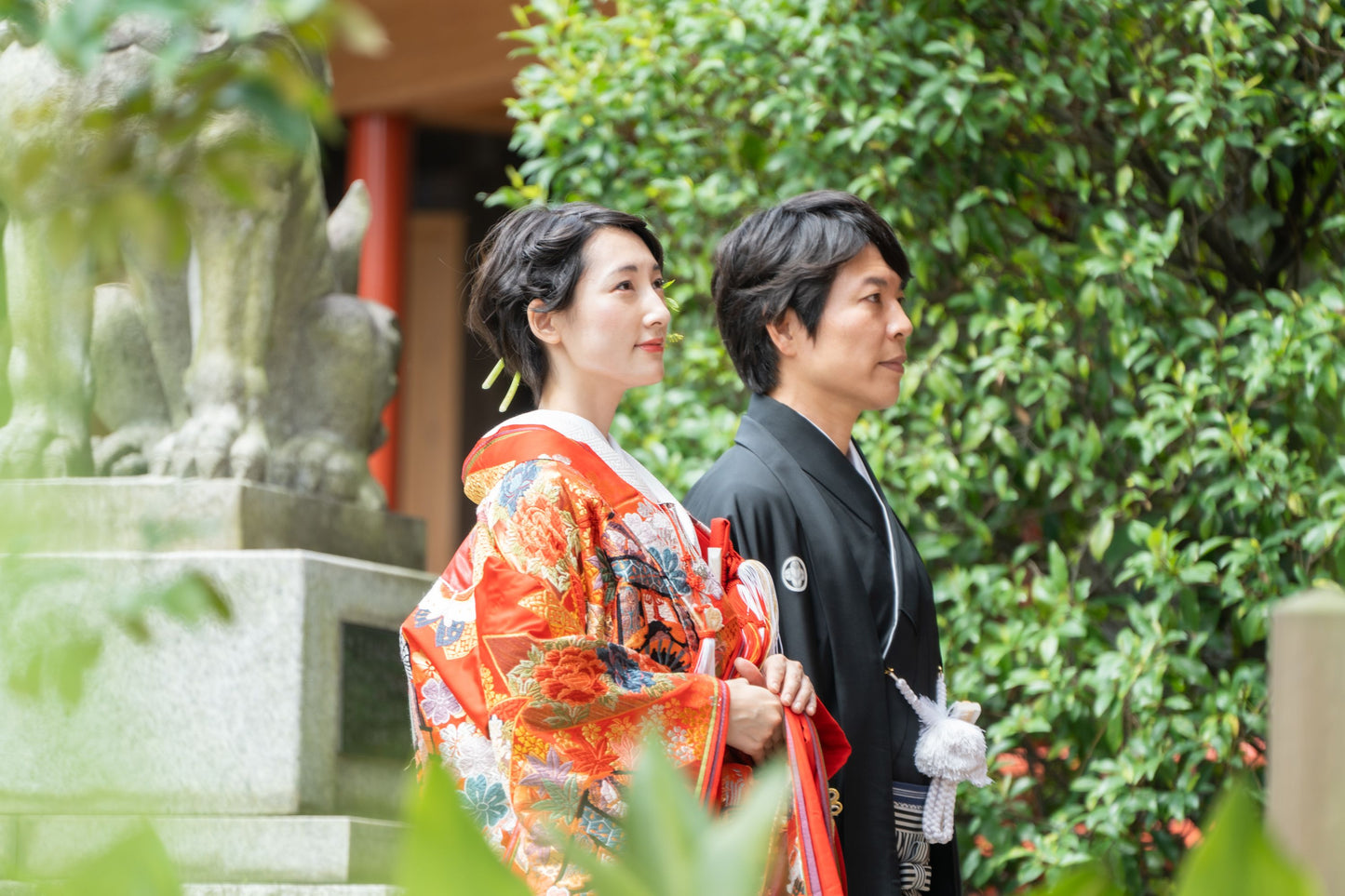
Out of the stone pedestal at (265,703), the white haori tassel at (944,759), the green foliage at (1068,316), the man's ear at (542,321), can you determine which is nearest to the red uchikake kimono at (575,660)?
the man's ear at (542,321)

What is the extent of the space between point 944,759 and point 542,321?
2.84 feet

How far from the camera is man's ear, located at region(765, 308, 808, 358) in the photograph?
2539 mm

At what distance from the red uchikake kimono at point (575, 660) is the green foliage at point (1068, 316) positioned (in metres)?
1.48

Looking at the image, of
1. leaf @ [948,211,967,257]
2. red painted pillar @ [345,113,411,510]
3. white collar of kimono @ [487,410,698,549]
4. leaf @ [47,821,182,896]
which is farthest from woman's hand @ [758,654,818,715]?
red painted pillar @ [345,113,411,510]

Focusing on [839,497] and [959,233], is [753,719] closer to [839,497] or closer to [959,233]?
[839,497]

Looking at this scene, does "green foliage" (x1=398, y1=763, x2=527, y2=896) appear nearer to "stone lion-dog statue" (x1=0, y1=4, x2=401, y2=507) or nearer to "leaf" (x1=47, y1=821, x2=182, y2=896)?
"leaf" (x1=47, y1=821, x2=182, y2=896)

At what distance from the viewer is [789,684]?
198cm

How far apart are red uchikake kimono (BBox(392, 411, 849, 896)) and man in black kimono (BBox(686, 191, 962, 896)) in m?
0.19

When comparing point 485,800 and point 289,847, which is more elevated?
point 485,800

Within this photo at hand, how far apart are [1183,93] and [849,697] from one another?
6.22 feet

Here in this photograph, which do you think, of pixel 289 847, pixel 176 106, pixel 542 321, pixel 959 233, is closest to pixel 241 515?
pixel 289 847

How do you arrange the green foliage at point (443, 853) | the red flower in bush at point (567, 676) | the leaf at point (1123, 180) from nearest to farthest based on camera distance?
1. the green foliage at point (443, 853)
2. the red flower in bush at point (567, 676)
3. the leaf at point (1123, 180)

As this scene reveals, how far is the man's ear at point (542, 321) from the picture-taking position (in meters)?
2.13

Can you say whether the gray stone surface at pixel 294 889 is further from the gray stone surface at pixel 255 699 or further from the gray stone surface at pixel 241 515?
the gray stone surface at pixel 241 515
